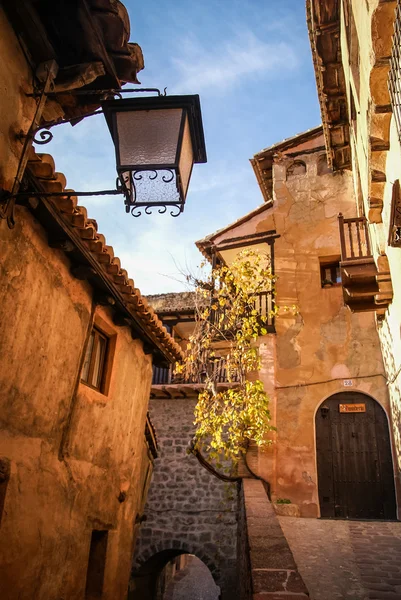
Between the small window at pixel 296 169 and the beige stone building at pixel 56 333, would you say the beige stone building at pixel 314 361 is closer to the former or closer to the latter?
the small window at pixel 296 169

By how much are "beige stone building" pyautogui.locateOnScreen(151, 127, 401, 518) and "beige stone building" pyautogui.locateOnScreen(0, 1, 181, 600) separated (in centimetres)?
545

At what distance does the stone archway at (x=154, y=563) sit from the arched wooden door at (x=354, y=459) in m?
3.80

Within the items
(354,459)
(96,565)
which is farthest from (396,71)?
(354,459)

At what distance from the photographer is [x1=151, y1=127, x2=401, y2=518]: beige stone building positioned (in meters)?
10.2

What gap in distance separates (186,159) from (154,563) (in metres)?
12.7

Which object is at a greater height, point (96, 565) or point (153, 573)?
point (96, 565)

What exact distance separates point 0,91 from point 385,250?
5.51m

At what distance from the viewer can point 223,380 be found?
13.8m

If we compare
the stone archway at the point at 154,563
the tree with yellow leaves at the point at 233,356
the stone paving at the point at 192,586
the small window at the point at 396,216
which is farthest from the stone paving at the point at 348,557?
the stone paving at the point at 192,586

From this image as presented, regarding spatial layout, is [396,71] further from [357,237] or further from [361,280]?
[357,237]

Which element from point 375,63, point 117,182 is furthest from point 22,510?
point 375,63

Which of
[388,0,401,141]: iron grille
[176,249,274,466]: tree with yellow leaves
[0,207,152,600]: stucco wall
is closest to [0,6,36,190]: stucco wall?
[0,207,152,600]: stucco wall

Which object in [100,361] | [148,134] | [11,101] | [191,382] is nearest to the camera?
[11,101]

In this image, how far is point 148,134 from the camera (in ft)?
11.4
